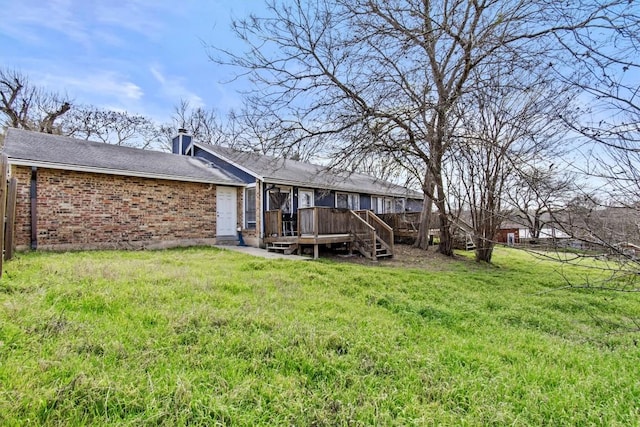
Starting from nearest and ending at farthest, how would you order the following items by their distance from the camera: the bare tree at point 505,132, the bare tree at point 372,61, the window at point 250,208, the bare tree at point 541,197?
the bare tree at point 541,197 < the bare tree at point 505,132 < the bare tree at point 372,61 < the window at point 250,208

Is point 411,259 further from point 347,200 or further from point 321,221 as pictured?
point 347,200

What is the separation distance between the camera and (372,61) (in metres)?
6.79

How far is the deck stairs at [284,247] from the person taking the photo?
1071cm

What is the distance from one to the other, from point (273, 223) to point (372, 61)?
6.79 m

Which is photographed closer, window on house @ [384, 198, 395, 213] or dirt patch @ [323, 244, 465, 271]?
dirt patch @ [323, 244, 465, 271]

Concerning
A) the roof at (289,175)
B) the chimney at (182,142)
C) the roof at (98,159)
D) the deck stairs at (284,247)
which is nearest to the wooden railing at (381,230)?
the roof at (289,175)

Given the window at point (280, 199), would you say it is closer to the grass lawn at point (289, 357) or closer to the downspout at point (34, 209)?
the downspout at point (34, 209)

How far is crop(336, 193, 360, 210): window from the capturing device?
16.1 m

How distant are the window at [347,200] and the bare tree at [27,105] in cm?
1849

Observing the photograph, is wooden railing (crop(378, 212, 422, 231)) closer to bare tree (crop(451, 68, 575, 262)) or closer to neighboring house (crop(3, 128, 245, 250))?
bare tree (crop(451, 68, 575, 262))

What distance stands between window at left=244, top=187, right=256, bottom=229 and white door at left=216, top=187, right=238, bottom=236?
0.45 m

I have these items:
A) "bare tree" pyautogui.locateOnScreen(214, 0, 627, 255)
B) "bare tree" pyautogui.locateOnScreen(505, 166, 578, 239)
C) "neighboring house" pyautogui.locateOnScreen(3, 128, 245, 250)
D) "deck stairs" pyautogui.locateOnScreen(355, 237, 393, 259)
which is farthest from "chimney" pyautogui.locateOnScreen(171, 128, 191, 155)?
→ "bare tree" pyautogui.locateOnScreen(505, 166, 578, 239)

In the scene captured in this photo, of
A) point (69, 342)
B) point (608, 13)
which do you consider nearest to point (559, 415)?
point (608, 13)

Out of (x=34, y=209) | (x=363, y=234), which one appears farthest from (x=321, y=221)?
(x=34, y=209)
